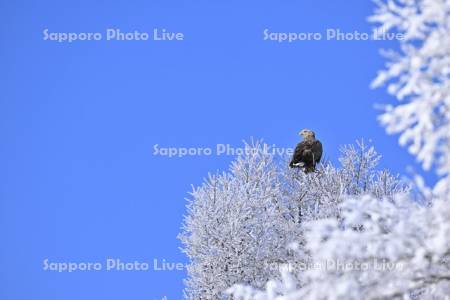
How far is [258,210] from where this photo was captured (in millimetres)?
22344

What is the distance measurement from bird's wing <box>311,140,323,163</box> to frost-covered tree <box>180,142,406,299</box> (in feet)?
1.27

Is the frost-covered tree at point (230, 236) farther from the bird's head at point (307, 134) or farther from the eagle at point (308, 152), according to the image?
the bird's head at point (307, 134)

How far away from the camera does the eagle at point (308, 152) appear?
23656 mm

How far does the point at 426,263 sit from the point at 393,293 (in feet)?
1.14

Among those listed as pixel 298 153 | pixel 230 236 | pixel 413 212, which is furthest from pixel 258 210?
pixel 413 212

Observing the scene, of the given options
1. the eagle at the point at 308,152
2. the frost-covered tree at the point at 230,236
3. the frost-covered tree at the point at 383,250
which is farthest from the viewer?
the eagle at the point at 308,152

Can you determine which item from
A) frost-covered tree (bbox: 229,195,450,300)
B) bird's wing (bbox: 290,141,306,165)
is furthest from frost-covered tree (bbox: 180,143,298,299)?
frost-covered tree (bbox: 229,195,450,300)

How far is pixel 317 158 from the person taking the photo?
23719 mm

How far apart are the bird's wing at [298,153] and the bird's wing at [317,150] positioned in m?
0.30

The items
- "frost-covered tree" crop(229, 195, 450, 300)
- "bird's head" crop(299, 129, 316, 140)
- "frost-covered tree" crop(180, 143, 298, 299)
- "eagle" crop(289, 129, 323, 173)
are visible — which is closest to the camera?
"frost-covered tree" crop(229, 195, 450, 300)

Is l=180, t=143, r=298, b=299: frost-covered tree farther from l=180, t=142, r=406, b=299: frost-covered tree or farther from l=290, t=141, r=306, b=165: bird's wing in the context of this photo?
l=290, t=141, r=306, b=165: bird's wing

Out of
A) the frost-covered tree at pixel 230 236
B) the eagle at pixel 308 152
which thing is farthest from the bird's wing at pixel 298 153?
the frost-covered tree at pixel 230 236

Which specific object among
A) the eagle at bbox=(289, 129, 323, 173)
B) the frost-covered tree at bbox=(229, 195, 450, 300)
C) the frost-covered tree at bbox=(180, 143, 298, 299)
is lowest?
the frost-covered tree at bbox=(229, 195, 450, 300)

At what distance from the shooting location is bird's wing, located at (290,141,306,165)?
23.7 m
